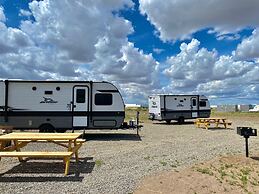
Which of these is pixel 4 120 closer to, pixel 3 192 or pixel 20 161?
pixel 20 161

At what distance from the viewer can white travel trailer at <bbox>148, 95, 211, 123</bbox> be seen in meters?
27.4

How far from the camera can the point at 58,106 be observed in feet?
52.2

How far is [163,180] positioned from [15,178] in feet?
11.5

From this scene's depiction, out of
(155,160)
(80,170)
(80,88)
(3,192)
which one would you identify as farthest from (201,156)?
(80,88)

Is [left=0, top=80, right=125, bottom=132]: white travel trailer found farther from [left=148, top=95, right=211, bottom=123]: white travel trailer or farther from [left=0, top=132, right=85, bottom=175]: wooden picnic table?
[left=148, top=95, right=211, bottom=123]: white travel trailer

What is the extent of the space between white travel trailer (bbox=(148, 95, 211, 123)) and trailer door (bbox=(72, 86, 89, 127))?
12.2 m

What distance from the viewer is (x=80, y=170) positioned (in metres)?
8.35

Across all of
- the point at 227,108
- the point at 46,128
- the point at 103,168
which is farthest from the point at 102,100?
the point at 227,108

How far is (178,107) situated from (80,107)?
13.9 metres

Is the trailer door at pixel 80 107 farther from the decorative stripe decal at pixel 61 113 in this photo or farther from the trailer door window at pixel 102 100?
the trailer door window at pixel 102 100

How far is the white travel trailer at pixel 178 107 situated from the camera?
27.4 metres

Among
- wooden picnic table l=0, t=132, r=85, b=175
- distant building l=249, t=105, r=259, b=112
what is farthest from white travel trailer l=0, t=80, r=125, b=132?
distant building l=249, t=105, r=259, b=112

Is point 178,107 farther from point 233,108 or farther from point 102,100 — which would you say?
point 233,108

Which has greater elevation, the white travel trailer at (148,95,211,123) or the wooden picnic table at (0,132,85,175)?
the white travel trailer at (148,95,211,123)
